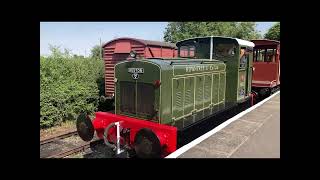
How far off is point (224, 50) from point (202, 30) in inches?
1049

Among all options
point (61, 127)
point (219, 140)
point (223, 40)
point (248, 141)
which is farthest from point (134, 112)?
point (61, 127)

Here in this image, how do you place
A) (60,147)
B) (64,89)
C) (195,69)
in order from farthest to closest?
(64,89) → (60,147) → (195,69)

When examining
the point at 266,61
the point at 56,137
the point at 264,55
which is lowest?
the point at 56,137

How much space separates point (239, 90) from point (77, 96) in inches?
249

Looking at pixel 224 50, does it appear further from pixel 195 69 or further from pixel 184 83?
pixel 184 83

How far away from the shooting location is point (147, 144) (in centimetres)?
569

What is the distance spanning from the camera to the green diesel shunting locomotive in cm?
634

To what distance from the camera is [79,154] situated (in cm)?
775

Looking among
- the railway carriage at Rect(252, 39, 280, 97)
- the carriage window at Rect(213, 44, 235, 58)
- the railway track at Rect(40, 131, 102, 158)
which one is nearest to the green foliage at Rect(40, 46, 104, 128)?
the railway track at Rect(40, 131, 102, 158)

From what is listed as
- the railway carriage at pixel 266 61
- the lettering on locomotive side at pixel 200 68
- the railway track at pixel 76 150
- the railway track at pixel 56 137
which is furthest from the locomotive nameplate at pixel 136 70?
the railway carriage at pixel 266 61

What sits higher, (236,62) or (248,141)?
(236,62)

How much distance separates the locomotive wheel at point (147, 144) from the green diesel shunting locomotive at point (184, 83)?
27.5 inches

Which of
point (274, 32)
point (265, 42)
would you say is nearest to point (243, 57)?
point (265, 42)

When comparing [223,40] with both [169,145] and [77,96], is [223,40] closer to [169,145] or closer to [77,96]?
[169,145]
